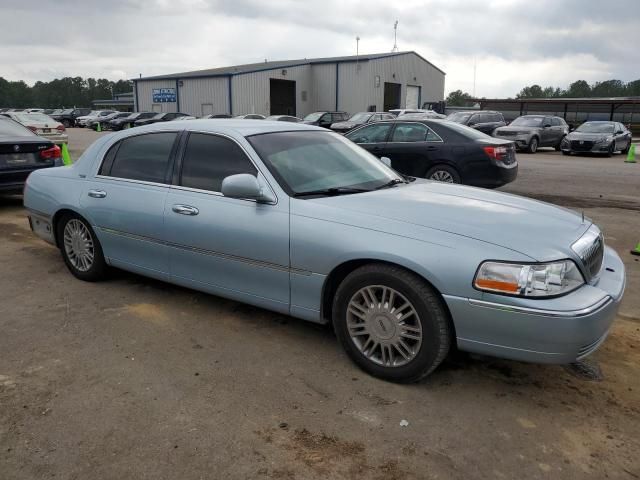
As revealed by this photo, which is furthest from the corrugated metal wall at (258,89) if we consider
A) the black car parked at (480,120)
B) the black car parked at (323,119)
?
the black car parked at (480,120)

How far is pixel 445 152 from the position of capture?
30.2 feet

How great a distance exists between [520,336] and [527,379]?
0.68 metres

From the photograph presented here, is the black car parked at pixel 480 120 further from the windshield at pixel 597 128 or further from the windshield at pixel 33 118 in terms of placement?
the windshield at pixel 33 118

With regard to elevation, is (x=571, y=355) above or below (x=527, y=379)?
above

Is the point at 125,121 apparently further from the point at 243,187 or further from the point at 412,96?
the point at 243,187

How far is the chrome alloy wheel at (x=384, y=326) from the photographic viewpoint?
3115 millimetres

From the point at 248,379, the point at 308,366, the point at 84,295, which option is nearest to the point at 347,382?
the point at 308,366

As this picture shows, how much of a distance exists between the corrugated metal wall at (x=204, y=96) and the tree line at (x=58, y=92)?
85629 mm

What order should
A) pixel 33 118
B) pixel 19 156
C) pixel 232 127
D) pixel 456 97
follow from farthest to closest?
pixel 456 97
pixel 33 118
pixel 19 156
pixel 232 127

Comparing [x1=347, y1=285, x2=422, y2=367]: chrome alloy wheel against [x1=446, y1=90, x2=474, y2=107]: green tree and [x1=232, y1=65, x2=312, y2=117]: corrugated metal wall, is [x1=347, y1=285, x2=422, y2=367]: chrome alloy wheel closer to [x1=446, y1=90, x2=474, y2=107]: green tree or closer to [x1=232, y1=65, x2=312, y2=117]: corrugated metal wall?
[x1=232, y1=65, x2=312, y2=117]: corrugated metal wall

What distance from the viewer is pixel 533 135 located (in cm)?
2092

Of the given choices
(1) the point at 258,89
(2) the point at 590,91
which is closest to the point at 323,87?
(1) the point at 258,89

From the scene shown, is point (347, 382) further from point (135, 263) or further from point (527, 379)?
point (135, 263)

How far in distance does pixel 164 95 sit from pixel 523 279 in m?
45.3
